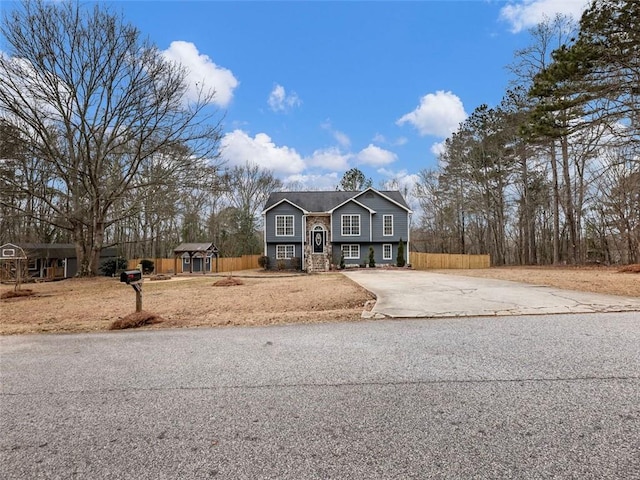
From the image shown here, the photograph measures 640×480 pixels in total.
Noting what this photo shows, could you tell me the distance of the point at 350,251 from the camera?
27688 mm

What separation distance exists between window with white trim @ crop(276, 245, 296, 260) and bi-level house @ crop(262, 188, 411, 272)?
474 millimetres

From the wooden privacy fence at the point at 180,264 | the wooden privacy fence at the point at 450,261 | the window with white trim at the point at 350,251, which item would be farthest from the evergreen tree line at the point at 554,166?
the wooden privacy fence at the point at 180,264

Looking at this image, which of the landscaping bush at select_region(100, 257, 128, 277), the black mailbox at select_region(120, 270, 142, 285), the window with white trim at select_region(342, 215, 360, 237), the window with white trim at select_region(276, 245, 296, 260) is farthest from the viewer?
the window with white trim at select_region(276, 245, 296, 260)

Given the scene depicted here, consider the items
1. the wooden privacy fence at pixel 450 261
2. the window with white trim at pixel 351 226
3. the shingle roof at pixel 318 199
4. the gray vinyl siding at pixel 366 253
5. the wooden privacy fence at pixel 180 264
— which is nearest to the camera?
the wooden privacy fence at pixel 450 261

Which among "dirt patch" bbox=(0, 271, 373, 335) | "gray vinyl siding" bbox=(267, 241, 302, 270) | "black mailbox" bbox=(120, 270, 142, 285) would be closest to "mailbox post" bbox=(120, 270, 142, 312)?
"black mailbox" bbox=(120, 270, 142, 285)

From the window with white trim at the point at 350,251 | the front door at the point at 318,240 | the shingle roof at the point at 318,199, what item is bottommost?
the window with white trim at the point at 350,251

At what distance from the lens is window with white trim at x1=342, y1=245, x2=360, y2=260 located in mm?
27594

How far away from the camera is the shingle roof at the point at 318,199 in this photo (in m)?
29.1

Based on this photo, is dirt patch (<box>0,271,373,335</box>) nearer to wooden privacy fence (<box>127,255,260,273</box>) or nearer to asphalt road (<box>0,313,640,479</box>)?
asphalt road (<box>0,313,640,479</box>)

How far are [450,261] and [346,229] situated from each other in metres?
8.08

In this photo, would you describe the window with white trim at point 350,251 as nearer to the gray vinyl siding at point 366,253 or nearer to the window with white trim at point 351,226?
the gray vinyl siding at point 366,253

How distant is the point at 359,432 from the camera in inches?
92.8

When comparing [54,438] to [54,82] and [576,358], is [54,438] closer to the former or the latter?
[576,358]

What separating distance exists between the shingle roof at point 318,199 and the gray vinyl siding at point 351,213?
4.54 ft
